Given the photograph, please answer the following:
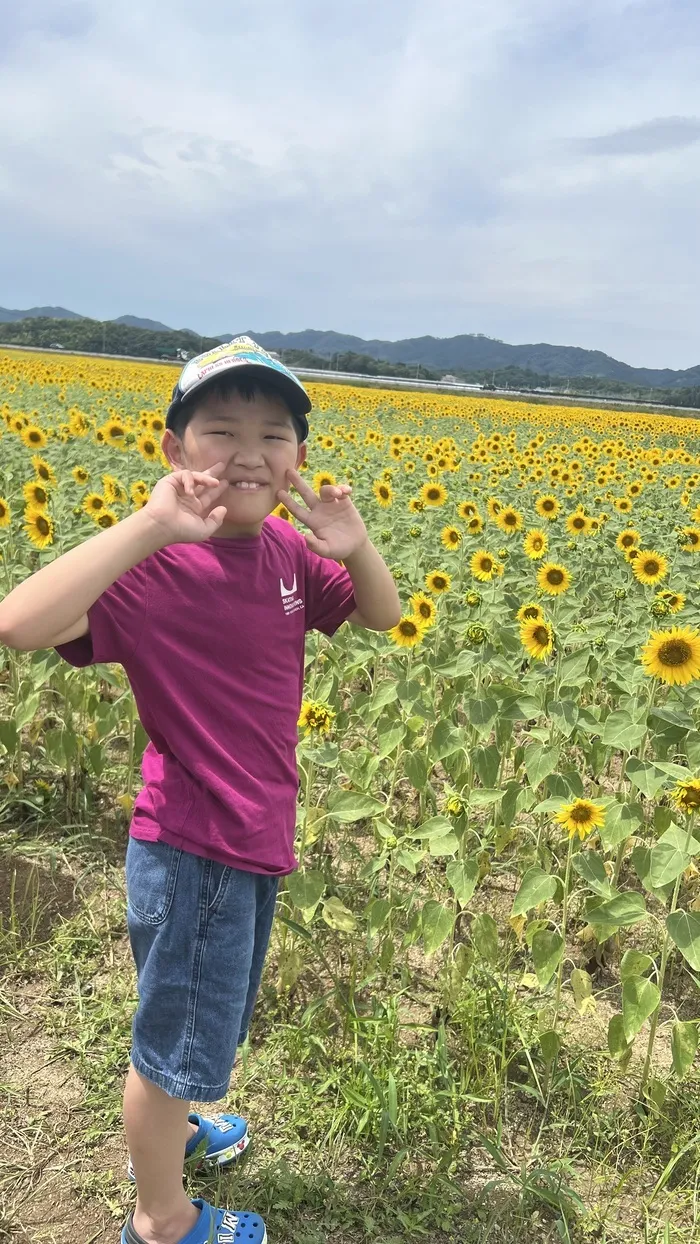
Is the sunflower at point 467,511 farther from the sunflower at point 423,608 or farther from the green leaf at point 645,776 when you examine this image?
the green leaf at point 645,776

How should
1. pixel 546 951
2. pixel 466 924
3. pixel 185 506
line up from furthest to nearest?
pixel 466 924 → pixel 546 951 → pixel 185 506

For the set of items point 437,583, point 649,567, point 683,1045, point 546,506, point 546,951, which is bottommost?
point 683,1045

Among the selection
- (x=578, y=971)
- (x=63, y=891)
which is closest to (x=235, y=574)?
(x=578, y=971)

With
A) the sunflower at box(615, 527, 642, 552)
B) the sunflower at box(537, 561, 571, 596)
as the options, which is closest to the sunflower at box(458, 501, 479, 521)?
the sunflower at box(615, 527, 642, 552)

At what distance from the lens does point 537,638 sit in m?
3.10

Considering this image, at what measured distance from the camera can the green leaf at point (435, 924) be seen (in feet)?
7.04

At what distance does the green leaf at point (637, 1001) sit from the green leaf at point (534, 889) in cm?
30

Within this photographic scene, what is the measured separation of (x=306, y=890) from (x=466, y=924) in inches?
36.6

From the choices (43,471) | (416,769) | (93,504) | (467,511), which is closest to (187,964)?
(416,769)

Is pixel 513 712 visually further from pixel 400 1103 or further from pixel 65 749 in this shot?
pixel 65 749

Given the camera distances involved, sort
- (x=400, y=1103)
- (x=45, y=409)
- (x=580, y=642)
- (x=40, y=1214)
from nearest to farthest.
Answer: (x=40, y=1214) → (x=400, y=1103) → (x=580, y=642) → (x=45, y=409)

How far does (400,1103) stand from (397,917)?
2.17ft

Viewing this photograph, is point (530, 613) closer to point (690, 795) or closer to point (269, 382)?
point (690, 795)

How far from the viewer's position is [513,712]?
8.96 feet
